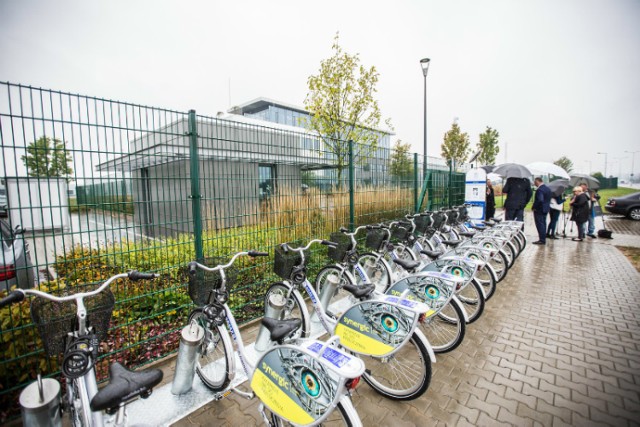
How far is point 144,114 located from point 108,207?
98cm

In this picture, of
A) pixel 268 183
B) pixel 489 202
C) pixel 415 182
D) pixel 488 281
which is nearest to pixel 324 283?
pixel 268 183

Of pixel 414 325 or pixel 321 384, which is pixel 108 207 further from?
pixel 414 325


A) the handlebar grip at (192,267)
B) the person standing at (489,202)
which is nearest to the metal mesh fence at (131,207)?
the handlebar grip at (192,267)

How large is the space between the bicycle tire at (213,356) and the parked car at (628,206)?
18.9 metres

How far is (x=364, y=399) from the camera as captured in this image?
8.10 feet

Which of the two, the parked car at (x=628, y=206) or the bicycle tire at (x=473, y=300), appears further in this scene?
the parked car at (x=628, y=206)

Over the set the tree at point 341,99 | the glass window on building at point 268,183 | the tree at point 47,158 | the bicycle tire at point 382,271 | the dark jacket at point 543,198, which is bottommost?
the bicycle tire at point 382,271

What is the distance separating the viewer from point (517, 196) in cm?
838

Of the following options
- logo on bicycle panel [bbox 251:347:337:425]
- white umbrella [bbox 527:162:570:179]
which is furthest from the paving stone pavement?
white umbrella [bbox 527:162:570:179]

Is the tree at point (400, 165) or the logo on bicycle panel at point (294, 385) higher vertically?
the tree at point (400, 165)

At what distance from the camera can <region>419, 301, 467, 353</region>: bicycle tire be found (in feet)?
9.65

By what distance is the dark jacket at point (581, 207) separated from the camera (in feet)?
27.0

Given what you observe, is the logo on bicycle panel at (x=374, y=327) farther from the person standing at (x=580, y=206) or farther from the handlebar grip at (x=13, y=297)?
the person standing at (x=580, y=206)

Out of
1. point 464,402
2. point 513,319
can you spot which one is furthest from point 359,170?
point 464,402
